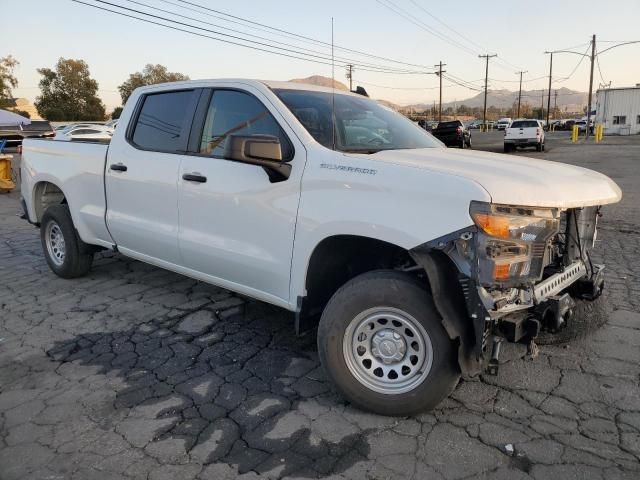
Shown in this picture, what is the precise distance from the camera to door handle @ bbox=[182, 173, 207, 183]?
12.7 ft

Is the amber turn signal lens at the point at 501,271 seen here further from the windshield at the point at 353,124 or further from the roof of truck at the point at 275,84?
the roof of truck at the point at 275,84

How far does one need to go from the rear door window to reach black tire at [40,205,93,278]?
4.89 feet

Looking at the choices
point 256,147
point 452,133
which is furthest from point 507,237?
point 452,133

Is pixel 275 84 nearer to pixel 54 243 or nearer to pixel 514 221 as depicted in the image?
pixel 514 221

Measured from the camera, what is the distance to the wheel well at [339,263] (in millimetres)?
3314

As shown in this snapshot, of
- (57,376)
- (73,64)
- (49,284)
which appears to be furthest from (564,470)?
(73,64)

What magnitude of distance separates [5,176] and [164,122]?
450 inches

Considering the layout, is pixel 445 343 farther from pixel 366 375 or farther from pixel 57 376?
pixel 57 376

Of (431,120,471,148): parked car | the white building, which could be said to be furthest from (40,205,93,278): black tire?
the white building

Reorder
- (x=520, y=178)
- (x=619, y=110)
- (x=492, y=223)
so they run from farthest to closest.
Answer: (x=619, y=110)
(x=520, y=178)
(x=492, y=223)

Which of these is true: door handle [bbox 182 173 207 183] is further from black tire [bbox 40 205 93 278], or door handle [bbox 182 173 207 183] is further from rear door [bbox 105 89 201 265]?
black tire [bbox 40 205 93 278]

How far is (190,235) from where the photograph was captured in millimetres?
4070

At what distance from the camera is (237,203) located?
12.0 ft

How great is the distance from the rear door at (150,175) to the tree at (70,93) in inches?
2955
